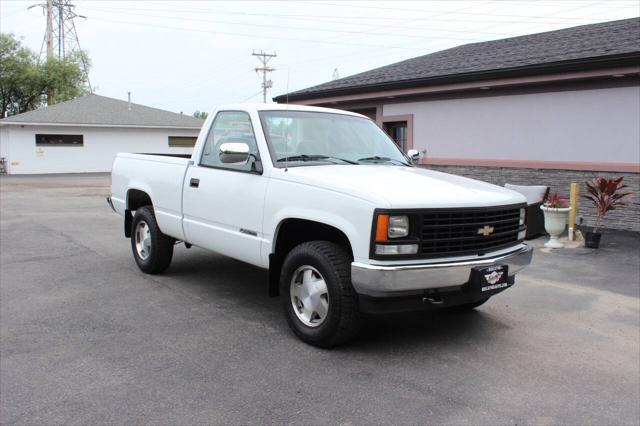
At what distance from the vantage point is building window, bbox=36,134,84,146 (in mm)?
33094

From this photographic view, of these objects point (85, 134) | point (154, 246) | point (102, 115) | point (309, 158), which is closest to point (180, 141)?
point (102, 115)

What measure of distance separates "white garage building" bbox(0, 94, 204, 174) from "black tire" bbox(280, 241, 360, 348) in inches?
1143

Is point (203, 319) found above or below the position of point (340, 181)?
below

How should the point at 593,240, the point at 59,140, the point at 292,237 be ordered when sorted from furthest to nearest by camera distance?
1. the point at 59,140
2. the point at 593,240
3. the point at 292,237

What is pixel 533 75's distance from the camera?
11438 millimetres

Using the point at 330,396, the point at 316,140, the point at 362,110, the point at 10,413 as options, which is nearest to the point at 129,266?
the point at 316,140

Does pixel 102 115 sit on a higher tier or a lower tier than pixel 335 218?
higher

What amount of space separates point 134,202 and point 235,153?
274 centimetres

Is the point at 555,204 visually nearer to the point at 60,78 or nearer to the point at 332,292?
the point at 332,292

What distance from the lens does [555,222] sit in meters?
9.48

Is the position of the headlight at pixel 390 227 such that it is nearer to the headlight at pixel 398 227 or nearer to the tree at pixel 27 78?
the headlight at pixel 398 227

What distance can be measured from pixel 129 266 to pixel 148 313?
2243mm

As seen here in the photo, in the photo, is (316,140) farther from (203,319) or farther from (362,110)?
(362,110)

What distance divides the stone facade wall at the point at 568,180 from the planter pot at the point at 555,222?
167 centimetres
